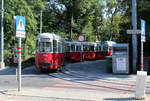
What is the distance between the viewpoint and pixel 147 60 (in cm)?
2134

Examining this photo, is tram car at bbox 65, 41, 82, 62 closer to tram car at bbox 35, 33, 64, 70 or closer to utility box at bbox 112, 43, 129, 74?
tram car at bbox 35, 33, 64, 70

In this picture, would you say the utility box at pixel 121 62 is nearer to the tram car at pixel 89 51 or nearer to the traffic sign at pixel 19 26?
the traffic sign at pixel 19 26

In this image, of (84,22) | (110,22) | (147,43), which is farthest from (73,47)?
(110,22)

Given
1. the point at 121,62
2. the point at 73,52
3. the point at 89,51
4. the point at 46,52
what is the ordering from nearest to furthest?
the point at 121,62 < the point at 46,52 < the point at 73,52 < the point at 89,51

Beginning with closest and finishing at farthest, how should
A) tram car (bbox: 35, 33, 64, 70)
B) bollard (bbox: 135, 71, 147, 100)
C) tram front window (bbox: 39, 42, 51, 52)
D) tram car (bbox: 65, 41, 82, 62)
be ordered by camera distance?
bollard (bbox: 135, 71, 147, 100)
tram car (bbox: 35, 33, 64, 70)
tram front window (bbox: 39, 42, 51, 52)
tram car (bbox: 65, 41, 82, 62)

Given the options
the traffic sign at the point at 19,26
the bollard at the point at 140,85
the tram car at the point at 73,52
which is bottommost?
the bollard at the point at 140,85

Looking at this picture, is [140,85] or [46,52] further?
[46,52]

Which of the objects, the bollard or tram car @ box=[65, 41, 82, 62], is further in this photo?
tram car @ box=[65, 41, 82, 62]

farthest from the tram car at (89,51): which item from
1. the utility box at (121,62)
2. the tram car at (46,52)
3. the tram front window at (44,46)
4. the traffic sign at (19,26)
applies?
the traffic sign at (19,26)

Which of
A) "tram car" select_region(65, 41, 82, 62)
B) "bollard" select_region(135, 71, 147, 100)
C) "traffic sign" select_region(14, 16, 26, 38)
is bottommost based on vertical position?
"bollard" select_region(135, 71, 147, 100)

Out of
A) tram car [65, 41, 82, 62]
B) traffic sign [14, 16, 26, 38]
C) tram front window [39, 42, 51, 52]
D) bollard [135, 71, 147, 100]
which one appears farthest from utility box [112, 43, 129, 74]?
tram car [65, 41, 82, 62]

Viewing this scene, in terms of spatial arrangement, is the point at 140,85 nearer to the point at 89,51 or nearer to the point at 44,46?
the point at 44,46

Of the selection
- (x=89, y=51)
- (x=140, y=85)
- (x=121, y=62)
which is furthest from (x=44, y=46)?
(x=89, y=51)

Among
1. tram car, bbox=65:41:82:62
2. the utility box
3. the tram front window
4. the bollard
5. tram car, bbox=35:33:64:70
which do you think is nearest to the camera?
the bollard
